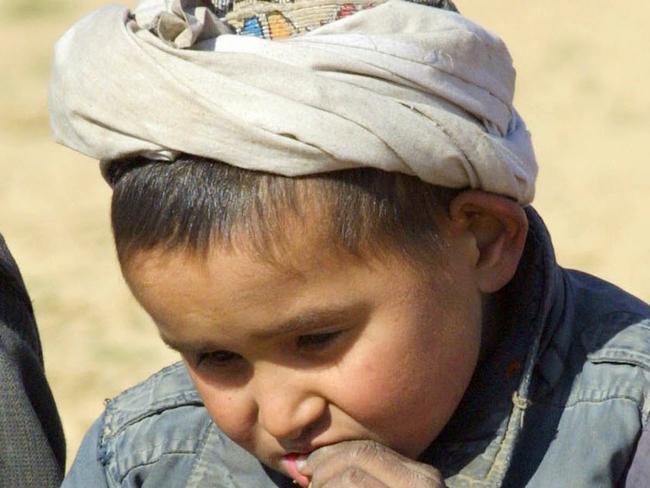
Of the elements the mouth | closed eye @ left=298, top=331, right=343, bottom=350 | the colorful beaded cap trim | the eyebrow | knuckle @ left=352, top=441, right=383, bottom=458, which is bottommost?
the mouth

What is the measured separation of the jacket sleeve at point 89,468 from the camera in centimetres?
338

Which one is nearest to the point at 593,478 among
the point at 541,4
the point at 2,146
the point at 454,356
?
the point at 454,356

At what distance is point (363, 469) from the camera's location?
112 inches

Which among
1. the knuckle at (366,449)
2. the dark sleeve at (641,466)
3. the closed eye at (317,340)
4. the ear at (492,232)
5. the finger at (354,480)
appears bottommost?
the finger at (354,480)

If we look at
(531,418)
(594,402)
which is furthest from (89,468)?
(594,402)

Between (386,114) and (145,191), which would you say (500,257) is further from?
(145,191)

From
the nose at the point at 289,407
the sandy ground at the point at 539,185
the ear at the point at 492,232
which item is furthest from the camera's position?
the sandy ground at the point at 539,185

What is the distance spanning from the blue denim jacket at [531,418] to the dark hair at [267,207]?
0.42 meters

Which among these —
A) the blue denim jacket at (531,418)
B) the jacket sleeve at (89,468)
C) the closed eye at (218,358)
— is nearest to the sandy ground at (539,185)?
the jacket sleeve at (89,468)

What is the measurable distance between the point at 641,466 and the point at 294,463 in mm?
671

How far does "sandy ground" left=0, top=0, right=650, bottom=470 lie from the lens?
673 cm

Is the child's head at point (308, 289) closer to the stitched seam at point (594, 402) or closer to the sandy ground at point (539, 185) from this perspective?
the stitched seam at point (594, 402)

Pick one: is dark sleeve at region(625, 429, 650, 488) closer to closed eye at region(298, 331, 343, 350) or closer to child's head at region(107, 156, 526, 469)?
child's head at region(107, 156, 526, 469)

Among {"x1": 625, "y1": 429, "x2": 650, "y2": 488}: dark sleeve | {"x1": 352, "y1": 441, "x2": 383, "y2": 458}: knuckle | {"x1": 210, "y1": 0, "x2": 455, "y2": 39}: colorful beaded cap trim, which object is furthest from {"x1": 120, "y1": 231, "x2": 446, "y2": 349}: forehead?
{"x1": 625, "y1": 429, "x2": 650, "y2": 488}: dark sleeve
